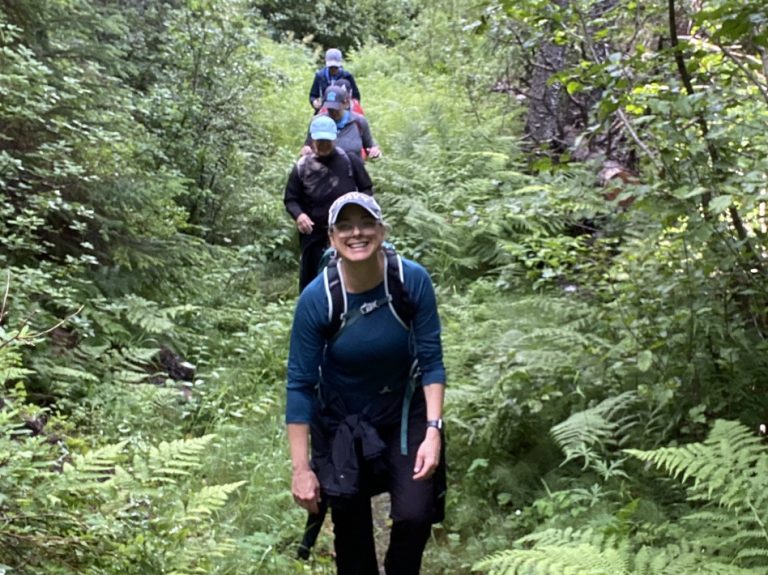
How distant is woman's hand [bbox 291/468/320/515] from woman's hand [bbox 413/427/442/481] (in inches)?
17.1

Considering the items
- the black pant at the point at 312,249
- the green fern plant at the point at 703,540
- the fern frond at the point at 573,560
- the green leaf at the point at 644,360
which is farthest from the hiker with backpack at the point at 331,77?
the fern frond at the point at 573,560

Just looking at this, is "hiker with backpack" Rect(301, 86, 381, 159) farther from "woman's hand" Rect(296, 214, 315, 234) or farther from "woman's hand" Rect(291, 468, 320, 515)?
"woman's hand" Rect(291, 468, 320, 515)

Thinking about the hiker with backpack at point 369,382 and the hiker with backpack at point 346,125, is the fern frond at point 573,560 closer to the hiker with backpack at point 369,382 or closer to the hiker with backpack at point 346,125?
the hiker with backpack at point 369,382

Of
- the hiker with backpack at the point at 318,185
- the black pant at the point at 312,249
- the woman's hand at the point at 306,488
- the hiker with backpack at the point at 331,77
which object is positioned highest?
the hiker with backpack at the point at 331,77

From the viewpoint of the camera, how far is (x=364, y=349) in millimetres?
3422

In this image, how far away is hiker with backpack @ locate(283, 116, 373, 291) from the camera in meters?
6.99

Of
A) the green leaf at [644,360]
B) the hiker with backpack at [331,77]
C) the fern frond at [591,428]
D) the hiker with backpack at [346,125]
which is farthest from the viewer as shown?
the hiker with backpack at [331,77]

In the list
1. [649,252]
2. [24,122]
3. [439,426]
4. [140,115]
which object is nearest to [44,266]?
[24,122]

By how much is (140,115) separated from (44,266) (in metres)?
3.31

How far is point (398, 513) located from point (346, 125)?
6.49 meters

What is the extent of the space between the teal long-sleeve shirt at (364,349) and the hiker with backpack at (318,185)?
3.54 meters

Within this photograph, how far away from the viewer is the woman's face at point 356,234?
340 cm

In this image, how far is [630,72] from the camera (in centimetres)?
483

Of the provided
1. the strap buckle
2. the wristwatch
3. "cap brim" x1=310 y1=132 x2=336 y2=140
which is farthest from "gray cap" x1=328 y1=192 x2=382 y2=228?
"cap brim" x1=310 y1=132 x2=336 y2=140
